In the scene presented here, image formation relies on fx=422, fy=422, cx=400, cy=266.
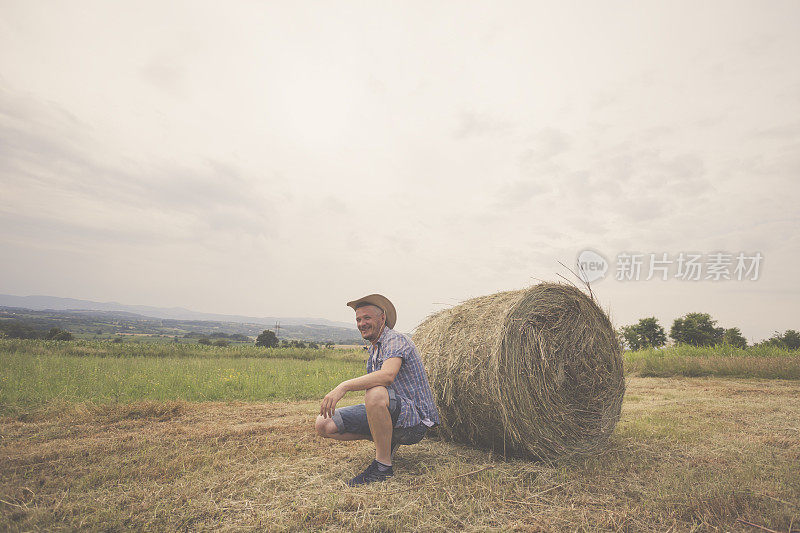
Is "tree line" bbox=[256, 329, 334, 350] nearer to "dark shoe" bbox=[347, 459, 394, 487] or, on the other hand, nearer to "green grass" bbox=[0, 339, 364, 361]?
"green grass" bbox=[0, 339, 364, 361]

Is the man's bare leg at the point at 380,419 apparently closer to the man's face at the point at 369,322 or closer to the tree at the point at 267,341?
the man's face at the point at 369,322

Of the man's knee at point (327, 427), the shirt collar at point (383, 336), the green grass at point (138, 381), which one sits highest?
the shirt collar at point (383, 336)

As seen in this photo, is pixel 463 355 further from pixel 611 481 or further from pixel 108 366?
pixel 108 366

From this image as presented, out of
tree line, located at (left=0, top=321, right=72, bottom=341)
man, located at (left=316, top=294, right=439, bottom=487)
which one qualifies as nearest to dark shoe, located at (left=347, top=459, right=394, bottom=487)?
man, located at (left=316, top=294, right=439, bottom=487)

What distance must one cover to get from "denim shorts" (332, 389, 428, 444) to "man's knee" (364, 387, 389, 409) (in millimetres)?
140

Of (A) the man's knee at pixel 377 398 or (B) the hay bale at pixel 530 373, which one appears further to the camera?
(B) the hay bale at pixel 530 373

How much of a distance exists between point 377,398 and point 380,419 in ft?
0.69

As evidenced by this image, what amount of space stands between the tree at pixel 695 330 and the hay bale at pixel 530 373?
4575cm

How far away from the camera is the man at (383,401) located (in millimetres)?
3838

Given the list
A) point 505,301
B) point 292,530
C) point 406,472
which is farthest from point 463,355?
point 292,530

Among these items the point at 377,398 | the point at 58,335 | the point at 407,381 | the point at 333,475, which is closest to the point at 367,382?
the point at 377,398

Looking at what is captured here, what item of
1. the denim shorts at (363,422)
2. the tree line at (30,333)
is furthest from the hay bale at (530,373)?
the tree line at (30,333)

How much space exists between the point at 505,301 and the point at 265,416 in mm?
4594

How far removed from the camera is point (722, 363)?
1555 cm
